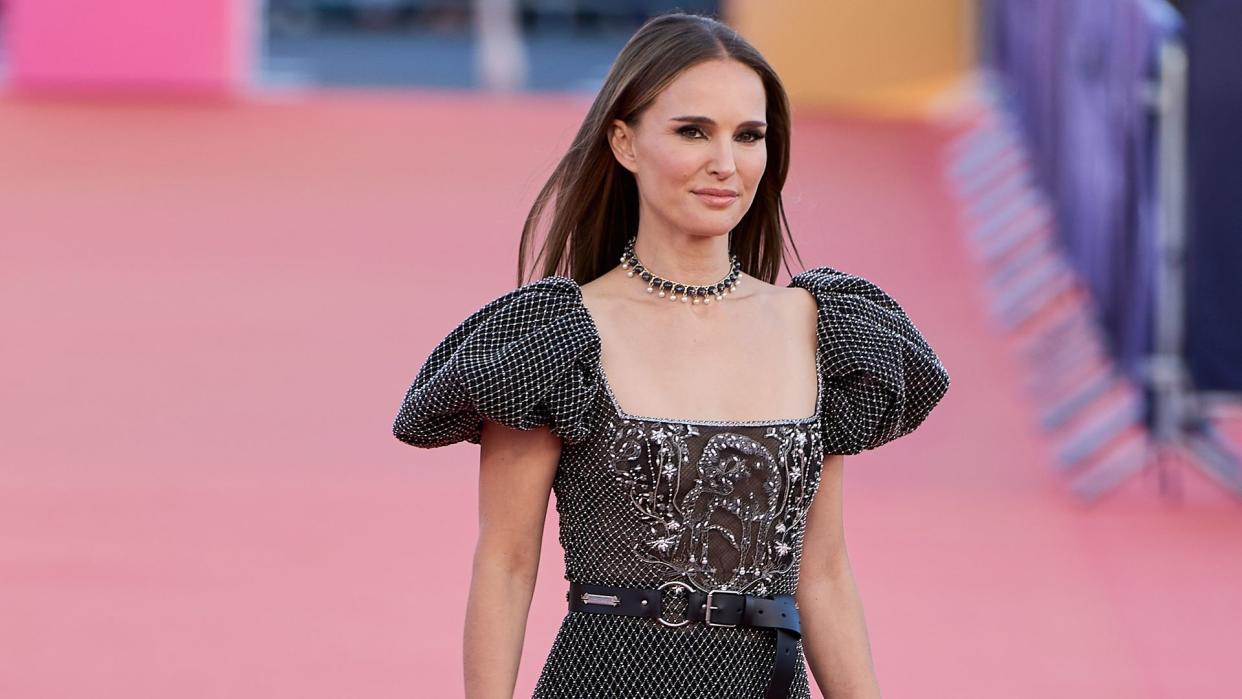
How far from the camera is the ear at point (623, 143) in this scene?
2.91 m

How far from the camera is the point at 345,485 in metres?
7.33

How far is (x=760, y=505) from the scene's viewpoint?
9.21 feet

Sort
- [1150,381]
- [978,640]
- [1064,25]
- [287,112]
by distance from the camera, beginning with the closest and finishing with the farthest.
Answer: [978,640] → [1150,381] → [1064,25] → [287,112]

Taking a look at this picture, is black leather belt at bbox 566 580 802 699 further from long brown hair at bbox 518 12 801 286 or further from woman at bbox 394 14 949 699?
long brown hair at bbox 518 12 801 286

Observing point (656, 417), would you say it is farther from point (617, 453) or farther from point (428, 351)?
point (428, 351)

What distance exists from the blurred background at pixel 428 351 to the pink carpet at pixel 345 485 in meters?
0.02

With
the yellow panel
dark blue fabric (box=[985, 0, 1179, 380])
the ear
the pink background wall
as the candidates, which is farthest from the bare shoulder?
the pink background wall

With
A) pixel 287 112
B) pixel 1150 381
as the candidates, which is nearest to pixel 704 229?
pixel 1150 381

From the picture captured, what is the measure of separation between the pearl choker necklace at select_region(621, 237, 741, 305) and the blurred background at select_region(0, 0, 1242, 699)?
1.50ft

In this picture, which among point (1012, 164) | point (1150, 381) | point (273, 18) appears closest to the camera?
point (1150, 381)

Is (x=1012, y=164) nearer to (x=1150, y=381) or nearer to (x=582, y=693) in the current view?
(x=1150, y=381)

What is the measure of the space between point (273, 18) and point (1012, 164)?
11.9 m

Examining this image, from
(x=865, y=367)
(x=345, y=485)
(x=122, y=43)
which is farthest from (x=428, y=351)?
(x=122, y=43)

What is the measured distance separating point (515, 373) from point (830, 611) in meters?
0.55
